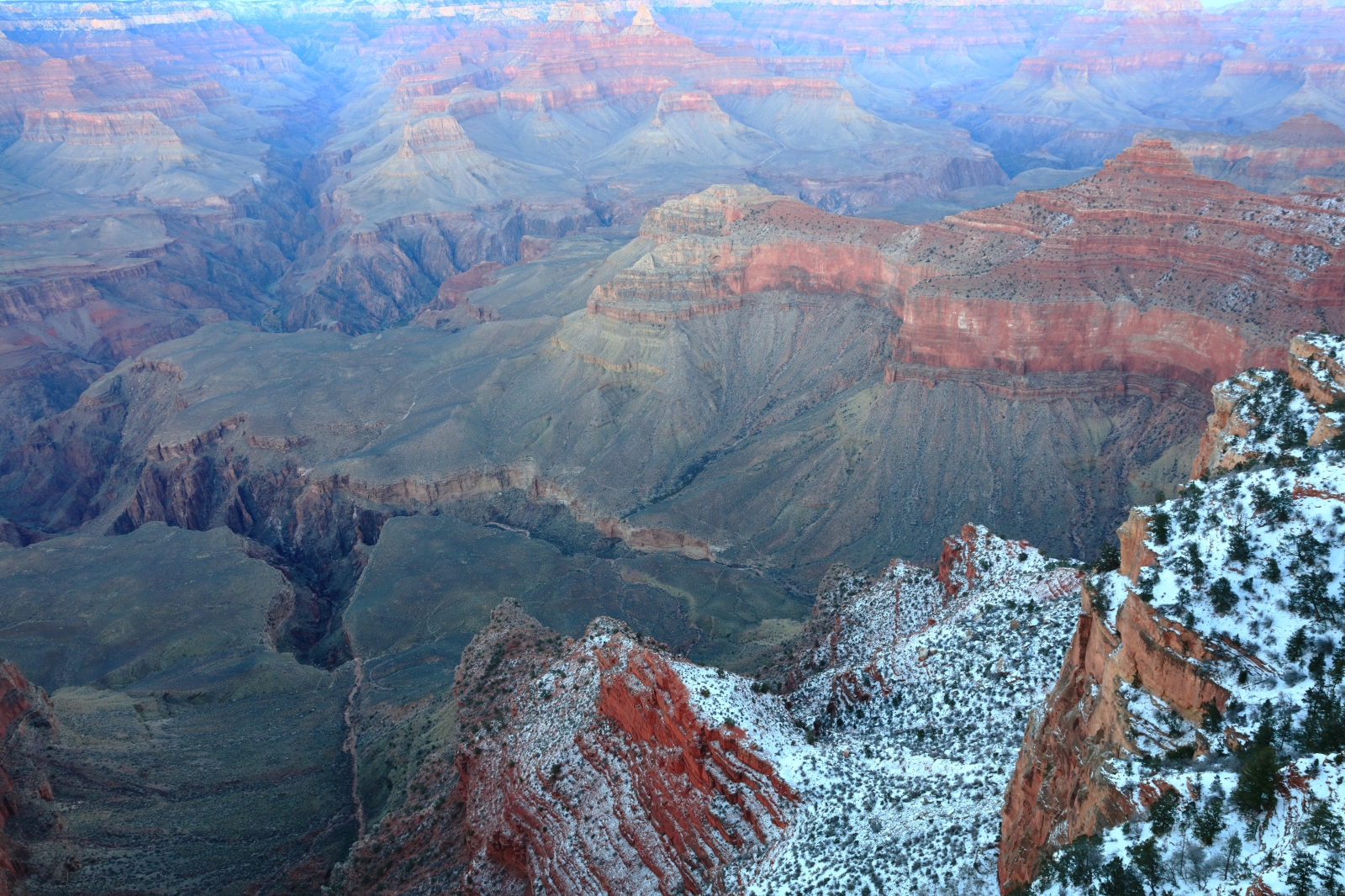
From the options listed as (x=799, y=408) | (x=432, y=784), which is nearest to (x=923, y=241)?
(x=799, y=408)

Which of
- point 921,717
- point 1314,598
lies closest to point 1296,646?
point 1314,598

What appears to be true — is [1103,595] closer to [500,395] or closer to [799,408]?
[799,408]

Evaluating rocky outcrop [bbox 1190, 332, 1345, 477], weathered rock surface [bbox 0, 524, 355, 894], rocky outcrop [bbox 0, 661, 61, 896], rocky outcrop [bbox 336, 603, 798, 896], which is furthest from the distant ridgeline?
rocky outcrop [bbox 0, 661, 61, 896]

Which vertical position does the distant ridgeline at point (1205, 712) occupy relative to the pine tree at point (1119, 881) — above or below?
above

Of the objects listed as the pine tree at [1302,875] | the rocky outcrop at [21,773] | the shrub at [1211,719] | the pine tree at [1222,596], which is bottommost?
the rocky outcrop at [21,773]

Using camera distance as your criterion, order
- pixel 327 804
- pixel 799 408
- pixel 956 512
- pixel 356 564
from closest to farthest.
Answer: pixel 327 804, pixel 956 512, pixel 356 564, pixel 799 408

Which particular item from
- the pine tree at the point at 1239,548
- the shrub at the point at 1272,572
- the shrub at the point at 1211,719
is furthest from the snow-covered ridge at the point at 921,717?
the shrub at the point at 1272,572

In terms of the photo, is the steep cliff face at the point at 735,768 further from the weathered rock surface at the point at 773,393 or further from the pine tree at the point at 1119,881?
the weathered rock surface at the point at 773,393

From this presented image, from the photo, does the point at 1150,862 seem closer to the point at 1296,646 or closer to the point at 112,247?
the point at 1296,646
